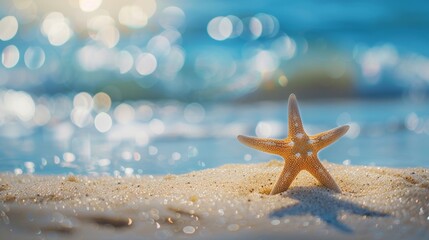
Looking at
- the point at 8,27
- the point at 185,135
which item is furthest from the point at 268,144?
the point at 8,27

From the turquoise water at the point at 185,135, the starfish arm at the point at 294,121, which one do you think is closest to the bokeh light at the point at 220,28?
the turquoise water at the point at 185,135

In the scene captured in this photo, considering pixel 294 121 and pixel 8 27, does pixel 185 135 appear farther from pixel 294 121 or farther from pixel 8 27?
pixel 8 27

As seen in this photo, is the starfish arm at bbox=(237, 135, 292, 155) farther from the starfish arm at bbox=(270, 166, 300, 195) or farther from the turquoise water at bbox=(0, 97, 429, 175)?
the turquoise water at bbox=(0, 97, 429, 175)

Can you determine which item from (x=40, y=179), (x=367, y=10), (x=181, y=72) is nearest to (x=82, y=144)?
(x=40, y=179)

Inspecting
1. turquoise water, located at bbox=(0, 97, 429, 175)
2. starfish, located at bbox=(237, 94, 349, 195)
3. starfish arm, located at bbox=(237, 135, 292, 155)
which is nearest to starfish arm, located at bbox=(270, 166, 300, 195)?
starfish, located at bbox=(237, 94, 349, 195)

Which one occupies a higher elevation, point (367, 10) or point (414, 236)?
point (367, 10)

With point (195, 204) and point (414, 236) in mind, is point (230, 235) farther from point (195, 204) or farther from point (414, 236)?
point (414, 236)
